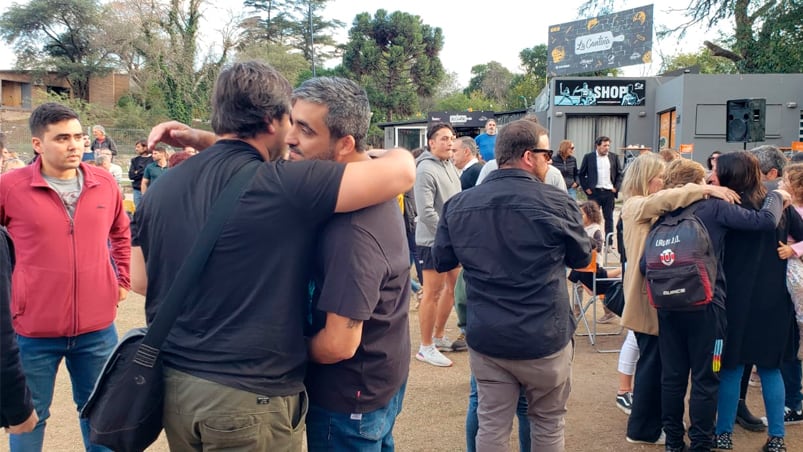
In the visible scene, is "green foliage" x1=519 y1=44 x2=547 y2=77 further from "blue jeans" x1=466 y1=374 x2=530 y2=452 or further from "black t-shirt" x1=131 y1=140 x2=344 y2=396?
"black t-shirt" x1=131 y1=140 x2=344 y2=396

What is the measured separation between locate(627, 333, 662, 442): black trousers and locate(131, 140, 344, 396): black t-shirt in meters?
2.83

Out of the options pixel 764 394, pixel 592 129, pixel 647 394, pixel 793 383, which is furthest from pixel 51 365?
pixel 592 129

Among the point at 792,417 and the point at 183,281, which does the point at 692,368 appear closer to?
the point at 792,417

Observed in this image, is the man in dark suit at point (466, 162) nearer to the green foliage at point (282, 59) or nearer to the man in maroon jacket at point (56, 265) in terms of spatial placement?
the man in maroon jacket at point (56, 265)

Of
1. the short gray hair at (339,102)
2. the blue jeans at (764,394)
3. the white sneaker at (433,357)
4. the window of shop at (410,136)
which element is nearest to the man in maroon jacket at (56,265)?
the short gray hair at (339,102)

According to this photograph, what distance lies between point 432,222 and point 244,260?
3.78 metres

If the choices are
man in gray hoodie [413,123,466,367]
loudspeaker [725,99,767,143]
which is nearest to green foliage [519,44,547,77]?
loudspeaker [725,99,767,143]

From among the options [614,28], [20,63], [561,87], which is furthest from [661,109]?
[20,63]

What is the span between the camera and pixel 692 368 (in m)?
3.54

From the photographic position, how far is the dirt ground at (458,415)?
3.98 metres

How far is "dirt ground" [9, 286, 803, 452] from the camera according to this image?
398 centimetres

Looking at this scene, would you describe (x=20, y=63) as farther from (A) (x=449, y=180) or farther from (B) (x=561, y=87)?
(A) (x=449, y=180)

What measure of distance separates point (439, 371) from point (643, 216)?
93.0 inches

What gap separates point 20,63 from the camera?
151 feet
